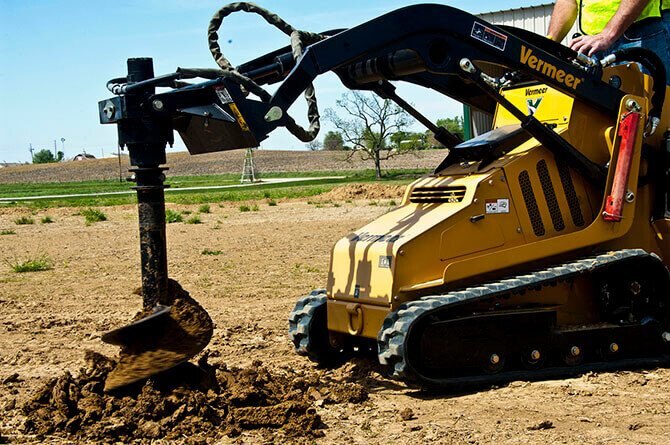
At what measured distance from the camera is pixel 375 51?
6926mm

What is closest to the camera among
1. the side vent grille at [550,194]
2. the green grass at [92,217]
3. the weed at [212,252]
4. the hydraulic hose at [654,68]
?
the side vent grille at [550,194]

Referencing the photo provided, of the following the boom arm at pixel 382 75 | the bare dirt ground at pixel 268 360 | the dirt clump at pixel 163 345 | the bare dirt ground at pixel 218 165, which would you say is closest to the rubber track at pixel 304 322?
the bare dirt ground at pixel 268 360

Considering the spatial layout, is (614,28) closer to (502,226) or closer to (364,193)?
(502,226)

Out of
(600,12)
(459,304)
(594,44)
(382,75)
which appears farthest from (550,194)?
(600,12)

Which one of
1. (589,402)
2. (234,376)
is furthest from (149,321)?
(589,402)

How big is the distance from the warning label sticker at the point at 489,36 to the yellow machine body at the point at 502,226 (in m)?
0.92

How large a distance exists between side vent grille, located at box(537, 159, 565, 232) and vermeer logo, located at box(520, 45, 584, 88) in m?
0.66

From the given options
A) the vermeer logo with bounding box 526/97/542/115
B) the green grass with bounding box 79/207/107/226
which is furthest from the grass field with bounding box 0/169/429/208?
the vermeer logo with bounding box 526/97/542/115

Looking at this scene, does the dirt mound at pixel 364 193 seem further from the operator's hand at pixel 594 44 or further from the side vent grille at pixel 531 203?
the side vent grille at pixel 531 203

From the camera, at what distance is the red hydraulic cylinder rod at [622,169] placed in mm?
7699

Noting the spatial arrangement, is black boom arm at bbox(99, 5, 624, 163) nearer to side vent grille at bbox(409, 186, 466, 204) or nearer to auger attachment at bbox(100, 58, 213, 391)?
auger attachment at bbox(100, 58, 213, 391)

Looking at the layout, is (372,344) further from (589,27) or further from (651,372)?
(589,27)

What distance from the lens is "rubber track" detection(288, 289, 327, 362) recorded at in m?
7.94

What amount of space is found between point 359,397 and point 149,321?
1.61 metres
